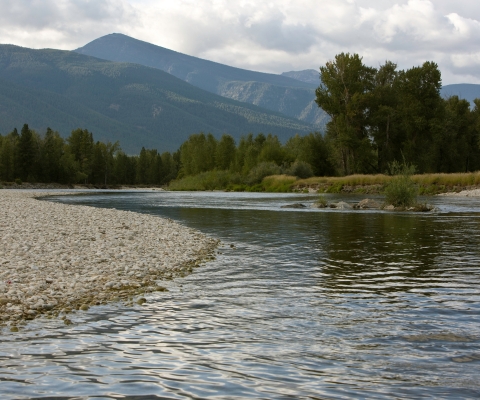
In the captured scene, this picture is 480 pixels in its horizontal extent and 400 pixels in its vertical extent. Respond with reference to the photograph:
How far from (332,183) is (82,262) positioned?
62161 millimetres

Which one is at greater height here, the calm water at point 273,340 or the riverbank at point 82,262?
the riverbank at point 82,262

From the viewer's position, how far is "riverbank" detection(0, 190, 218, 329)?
10086mm

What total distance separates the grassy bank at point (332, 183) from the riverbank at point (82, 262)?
34137 mm

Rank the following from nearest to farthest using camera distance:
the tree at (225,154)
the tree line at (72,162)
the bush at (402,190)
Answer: the bush at (402,190) → the tree at (225,154) → the tree line at (72,162)

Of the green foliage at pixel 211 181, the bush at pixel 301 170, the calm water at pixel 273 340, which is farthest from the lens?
the green foliage at pixel 211 181

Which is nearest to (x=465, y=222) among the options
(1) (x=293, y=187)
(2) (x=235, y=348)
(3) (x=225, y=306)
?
(3) (x=225, y=306)

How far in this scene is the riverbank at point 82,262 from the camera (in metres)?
10.1

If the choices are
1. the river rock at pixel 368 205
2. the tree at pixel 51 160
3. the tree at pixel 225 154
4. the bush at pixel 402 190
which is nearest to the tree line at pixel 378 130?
the tree at pixel 225 154

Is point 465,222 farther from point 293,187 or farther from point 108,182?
point 108,182

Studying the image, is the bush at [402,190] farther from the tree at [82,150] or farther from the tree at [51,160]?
the tree at [82,150]

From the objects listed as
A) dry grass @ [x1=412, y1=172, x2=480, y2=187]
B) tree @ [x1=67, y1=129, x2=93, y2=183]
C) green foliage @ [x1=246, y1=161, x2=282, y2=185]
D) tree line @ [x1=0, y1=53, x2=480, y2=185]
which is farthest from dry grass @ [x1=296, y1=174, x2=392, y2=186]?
tree @ [x1=67, y1=129, x2=93, y2=183]

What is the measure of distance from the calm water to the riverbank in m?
0.68

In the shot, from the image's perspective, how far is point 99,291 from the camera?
11.1 metres

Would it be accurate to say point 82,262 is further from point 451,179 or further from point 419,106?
point 419,106
